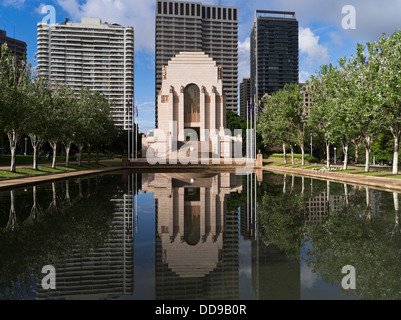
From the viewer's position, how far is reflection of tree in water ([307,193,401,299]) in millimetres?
5461

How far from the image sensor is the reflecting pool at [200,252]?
541 cm

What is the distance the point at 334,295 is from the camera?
5.12 m

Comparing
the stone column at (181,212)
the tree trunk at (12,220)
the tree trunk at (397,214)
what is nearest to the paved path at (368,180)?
the tree trunk at (397,214)

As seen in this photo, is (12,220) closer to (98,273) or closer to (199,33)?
(98,273)

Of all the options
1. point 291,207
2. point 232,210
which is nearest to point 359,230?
point 291,207

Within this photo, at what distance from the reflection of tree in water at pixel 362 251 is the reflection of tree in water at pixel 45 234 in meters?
5.81

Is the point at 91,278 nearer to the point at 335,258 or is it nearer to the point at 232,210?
the point at 335,258

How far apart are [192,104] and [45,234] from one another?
6380 centimetres

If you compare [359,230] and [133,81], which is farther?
[133,81]

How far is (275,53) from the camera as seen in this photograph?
620 ft

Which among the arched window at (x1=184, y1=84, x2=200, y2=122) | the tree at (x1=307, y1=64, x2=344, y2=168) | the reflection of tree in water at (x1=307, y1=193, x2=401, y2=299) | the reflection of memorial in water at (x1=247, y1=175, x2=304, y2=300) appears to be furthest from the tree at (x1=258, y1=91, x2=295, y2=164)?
the reflection of memorial in water at (x1=247, y1=175, x2=304, y2=300)

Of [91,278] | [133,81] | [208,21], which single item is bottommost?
[91,278]

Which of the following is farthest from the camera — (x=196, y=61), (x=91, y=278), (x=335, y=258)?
(x=196, y=61)

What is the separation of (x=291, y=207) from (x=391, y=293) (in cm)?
820
